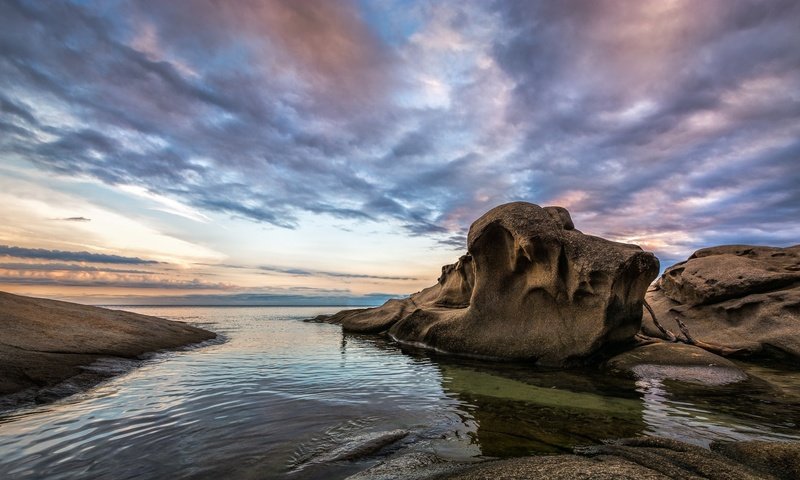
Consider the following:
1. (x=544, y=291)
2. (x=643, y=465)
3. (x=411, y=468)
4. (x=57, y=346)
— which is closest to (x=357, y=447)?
(x=411, y=468)

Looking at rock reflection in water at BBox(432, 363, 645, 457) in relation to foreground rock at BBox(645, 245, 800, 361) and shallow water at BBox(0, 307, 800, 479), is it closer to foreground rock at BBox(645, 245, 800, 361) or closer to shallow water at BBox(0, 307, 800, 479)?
shallow water at BBox(0, 307, 800, 479)

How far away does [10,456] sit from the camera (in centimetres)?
598

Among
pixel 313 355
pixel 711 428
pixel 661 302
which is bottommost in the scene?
pixel 313 355

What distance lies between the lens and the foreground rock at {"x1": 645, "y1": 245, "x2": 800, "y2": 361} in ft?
57.6

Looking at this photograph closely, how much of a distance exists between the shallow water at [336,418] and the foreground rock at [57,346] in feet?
3.60

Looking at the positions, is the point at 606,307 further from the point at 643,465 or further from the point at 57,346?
the point at 57,346

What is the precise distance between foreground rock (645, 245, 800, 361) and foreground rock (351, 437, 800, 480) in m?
16.9

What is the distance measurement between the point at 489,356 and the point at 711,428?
10686 millimetres

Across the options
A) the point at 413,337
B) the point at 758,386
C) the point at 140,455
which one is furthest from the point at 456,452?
the point at 413,337

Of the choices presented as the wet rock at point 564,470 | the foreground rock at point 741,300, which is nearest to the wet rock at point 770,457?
the wet rock at point 564,470

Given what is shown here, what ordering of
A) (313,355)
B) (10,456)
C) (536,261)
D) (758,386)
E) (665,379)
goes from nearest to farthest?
(10,456)
(758,386)
(665,379)
(536,261)
(313,355)

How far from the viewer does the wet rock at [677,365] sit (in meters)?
12.5

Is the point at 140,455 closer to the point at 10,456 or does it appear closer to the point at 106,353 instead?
the point at 10,456

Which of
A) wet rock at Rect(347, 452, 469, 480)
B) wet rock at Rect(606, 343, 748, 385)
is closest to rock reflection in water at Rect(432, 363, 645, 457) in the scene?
wet rock at Rect(347, 452, 469, 480)
